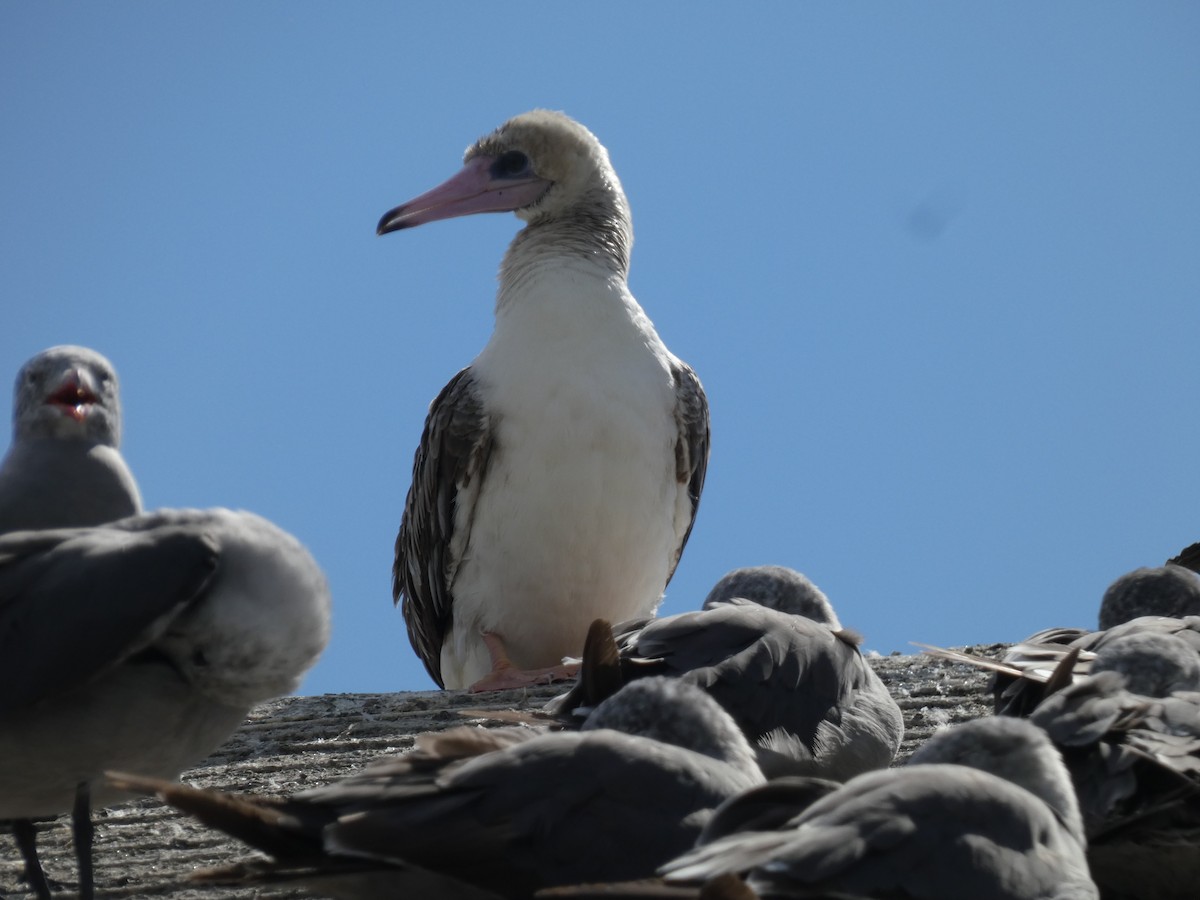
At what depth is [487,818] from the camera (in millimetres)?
3180

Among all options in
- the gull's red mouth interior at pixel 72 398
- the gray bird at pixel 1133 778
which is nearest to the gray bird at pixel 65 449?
the gull's red mouth interior at pixel 72 398

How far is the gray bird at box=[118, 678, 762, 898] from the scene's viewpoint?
312 cm

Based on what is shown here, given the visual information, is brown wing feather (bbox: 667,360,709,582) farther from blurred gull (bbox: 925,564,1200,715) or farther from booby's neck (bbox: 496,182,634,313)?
blurred gull (bbox: 925,564,1200,715)


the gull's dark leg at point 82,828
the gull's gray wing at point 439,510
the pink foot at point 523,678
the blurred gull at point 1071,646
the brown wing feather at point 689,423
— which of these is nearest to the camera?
the gull's dark leg at point 82,828

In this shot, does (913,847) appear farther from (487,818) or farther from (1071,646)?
(1071,646)

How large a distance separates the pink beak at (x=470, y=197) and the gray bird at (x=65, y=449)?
3.57 meters

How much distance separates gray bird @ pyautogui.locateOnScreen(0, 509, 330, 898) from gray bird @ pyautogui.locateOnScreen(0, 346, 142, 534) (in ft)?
2.20

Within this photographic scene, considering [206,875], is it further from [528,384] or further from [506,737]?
[528,384]

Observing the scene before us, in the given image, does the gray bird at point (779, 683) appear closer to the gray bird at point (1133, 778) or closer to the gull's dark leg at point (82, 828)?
the gray bird at point (1133, 778)

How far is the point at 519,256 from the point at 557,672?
2038mm

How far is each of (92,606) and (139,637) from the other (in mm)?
112

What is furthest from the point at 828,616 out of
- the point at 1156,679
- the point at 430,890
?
the point at 430,890

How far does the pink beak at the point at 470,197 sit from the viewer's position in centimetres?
815

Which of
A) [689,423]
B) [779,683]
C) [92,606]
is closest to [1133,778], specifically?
[779,683]
